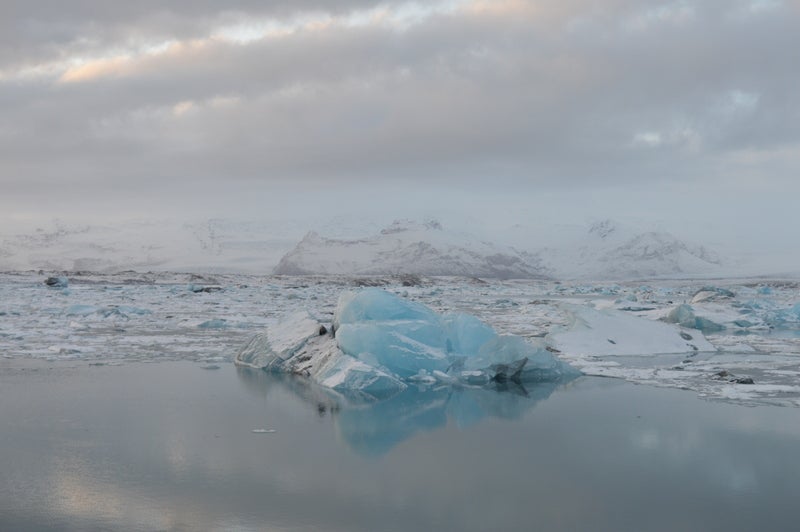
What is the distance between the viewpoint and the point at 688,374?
29.9 ft

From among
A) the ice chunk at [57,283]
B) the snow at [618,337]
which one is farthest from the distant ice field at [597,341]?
the ice chunk at [57,283]

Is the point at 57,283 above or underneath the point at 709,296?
underneath

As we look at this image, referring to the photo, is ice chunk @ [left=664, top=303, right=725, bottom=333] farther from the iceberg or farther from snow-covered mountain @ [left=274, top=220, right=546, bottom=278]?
snow-covered mountain @ [left=274, top=220, right=546, bottom=278]

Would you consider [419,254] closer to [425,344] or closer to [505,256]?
[505,256]

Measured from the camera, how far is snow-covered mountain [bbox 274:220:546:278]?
4690 inches

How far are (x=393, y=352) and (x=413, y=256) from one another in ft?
393

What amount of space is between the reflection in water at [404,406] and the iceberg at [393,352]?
0.20m

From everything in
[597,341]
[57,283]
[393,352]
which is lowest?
[57,283]

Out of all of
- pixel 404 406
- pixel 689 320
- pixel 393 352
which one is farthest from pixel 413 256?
pixel 404 406

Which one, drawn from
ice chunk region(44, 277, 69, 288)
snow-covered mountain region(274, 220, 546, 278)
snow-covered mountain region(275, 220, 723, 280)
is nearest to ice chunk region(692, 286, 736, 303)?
ice chunk region(44, 277, 69, 288)

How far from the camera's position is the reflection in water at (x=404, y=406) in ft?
20.3

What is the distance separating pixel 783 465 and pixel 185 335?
10.6m

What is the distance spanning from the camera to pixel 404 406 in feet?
24.0

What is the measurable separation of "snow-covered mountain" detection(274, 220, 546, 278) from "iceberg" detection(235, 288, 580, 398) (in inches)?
4122
